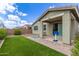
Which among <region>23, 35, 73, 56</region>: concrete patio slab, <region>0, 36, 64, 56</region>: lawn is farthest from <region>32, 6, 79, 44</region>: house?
<region>0, 36, 64, 56</region>: lawn

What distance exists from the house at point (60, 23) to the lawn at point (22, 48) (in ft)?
1.05

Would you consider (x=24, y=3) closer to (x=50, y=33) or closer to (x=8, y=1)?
(x=8, y=1)

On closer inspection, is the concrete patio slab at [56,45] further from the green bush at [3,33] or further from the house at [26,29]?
the green bush at [3,33]

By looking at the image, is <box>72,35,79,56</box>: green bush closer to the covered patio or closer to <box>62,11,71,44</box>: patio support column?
<box>62,11,71,44</box>: patio support column

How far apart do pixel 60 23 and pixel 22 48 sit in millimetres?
1104

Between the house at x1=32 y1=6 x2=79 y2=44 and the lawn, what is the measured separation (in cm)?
32

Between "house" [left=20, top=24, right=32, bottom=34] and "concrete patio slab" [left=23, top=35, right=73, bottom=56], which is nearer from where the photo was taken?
"concrete patio slab" [left=23, top=35, right=73, bottom=56]

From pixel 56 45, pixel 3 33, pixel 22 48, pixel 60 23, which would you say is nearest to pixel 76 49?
pixel 56 45

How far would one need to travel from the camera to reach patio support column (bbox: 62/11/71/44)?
5.32 metres

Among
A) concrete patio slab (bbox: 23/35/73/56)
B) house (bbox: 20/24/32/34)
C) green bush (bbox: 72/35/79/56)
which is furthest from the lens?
house (bbox: 20/24/32/34)

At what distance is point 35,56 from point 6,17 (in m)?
1.17

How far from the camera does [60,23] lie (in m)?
5.40

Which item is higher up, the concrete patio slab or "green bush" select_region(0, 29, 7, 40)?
"green bush" select_region(0, 29, 7, 40)

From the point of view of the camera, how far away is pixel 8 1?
17.6 ft
